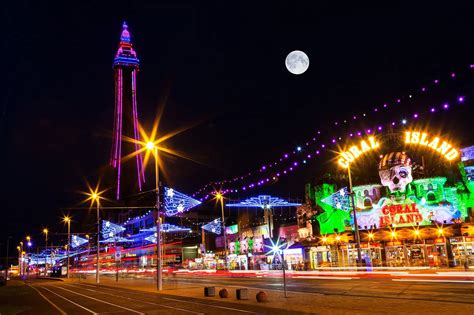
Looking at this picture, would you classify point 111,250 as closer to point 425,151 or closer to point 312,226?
point 312,226

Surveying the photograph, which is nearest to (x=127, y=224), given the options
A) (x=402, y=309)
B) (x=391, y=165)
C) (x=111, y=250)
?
(x=111, y=250)

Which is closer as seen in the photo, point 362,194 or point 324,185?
point 362,194

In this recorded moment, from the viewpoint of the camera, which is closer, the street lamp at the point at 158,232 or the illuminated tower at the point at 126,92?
the street lamp at the point at 158,232

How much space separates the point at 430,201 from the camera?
4319cm

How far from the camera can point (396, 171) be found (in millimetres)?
45594

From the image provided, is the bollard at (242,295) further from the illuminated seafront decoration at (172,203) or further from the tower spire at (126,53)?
the tower spire at (126,53)

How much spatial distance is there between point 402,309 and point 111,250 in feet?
350

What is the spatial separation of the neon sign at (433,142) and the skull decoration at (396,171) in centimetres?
193

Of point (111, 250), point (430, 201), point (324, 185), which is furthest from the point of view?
point (111, 250)

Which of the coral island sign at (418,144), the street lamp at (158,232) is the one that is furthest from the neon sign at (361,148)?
the street lamp at (158,232)

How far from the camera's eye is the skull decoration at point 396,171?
4506 centimetres

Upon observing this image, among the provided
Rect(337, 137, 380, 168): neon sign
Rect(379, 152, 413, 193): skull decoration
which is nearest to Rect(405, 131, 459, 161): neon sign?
Rect(379, 152, 413, 193): skull decoration

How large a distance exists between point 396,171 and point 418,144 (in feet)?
12.6

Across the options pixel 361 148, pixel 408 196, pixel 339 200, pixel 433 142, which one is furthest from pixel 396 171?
pixel 339 200
